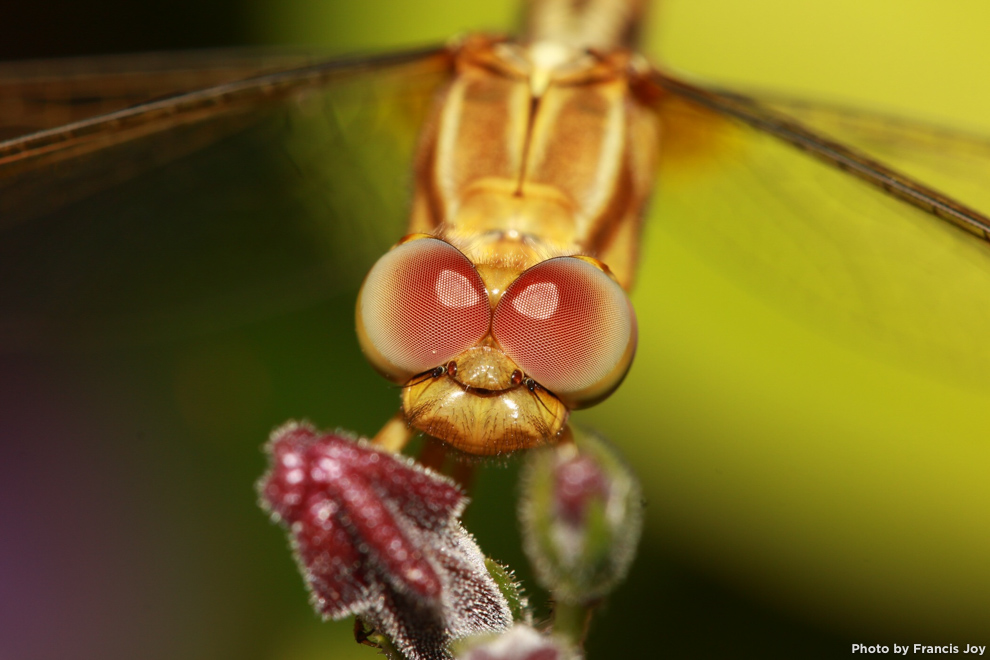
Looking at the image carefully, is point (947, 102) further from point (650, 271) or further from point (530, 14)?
point (530, 14)

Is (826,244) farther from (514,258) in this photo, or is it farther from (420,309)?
(420,309)

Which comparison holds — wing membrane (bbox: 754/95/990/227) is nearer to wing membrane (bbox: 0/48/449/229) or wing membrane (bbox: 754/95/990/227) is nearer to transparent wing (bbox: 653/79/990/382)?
transparent wing (bbox: 653/79/990/382)

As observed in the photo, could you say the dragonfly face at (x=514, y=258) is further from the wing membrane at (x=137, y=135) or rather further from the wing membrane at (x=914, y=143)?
the wing membrane at (x=914, y=143)

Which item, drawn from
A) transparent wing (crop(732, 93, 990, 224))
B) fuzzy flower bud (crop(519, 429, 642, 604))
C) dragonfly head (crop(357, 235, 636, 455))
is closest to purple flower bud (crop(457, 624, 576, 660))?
fuzzy flower bud (crop(519, 429, 642, 604))

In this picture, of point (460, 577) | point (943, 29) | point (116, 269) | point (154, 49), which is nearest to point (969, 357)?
point (943, 29)

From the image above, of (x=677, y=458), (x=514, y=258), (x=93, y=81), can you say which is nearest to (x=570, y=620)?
(x=514, y=258)
